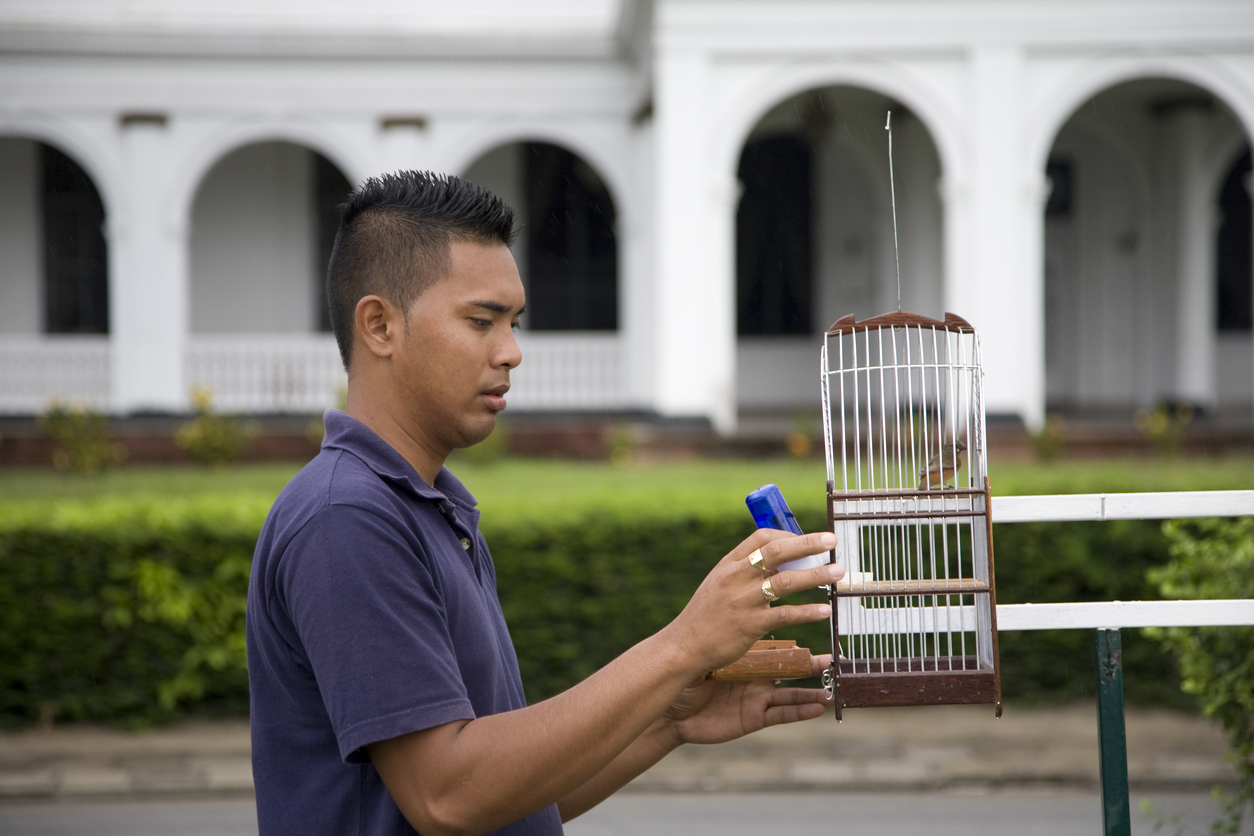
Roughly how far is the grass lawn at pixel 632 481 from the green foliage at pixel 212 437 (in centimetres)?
18

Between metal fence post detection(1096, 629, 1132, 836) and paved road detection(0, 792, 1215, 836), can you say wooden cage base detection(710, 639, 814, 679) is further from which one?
paved road detection(0, 792, 1215, 836)

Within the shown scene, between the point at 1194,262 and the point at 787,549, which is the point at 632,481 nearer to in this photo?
the point at 787,549

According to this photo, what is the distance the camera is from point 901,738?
20.9 feet

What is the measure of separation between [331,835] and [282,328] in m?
15.0

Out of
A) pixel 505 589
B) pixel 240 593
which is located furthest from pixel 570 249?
pixel 240 593

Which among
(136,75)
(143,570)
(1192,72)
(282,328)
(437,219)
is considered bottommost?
(143,570)

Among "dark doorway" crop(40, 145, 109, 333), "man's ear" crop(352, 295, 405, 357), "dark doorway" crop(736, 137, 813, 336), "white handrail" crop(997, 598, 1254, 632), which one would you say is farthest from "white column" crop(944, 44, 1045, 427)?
"dark doorway" crop(40, 145, 109, 333)

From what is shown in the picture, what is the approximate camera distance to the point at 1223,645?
339cm

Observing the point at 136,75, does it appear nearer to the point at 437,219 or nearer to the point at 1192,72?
the point at 1192,72

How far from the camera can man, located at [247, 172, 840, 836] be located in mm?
1453

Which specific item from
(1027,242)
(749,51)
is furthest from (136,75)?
(1027,242)

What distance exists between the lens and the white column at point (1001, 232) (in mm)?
11711

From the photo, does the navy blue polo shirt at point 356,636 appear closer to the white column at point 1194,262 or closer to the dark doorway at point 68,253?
the white column at point 1194,262

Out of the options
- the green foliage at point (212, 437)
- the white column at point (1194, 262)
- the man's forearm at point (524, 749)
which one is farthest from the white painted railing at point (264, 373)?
the man's forearm at point (524, 749)
